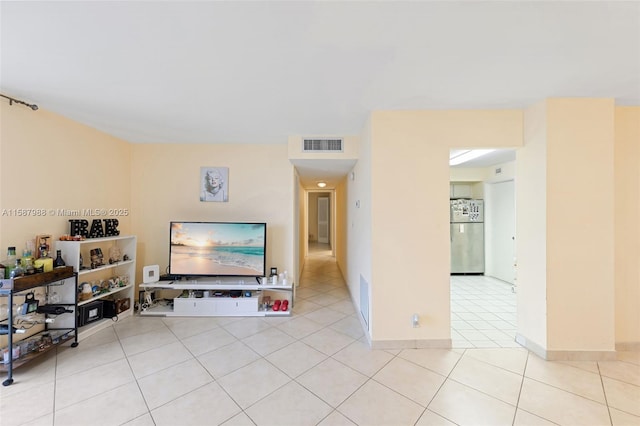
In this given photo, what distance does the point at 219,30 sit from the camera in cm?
135

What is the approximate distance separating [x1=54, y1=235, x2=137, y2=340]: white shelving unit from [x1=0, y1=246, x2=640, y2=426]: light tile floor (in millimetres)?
304

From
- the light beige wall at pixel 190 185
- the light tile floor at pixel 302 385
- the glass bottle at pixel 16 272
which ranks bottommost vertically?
the light tile floor at pixel 302 385

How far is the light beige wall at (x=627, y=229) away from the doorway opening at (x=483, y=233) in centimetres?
121

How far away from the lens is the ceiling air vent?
320cm

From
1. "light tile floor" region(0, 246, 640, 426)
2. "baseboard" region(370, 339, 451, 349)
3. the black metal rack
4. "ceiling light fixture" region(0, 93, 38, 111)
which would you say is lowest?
"light tile floor" region(0, 246, 640, 426)

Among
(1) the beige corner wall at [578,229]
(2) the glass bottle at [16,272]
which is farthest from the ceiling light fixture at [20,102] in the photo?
(1) the beige corner wall at [578,229]

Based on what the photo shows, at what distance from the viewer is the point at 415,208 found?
240cm

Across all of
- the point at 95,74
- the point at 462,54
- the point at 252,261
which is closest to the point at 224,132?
the point at 95,74

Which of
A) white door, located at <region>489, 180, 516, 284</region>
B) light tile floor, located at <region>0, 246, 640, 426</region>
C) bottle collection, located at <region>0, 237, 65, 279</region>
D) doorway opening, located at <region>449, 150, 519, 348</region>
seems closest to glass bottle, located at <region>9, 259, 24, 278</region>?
bottle collection, located at <region>0, 237, 65, 279</region>

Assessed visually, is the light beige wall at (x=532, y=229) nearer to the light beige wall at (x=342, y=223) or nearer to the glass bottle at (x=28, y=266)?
the light beige wall at (x=342, y=223)

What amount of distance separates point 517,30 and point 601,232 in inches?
83.7

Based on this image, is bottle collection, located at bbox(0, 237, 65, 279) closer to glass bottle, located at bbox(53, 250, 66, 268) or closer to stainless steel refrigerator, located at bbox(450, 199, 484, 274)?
glass bottle, located at bbox(53, 250, 66, 268)

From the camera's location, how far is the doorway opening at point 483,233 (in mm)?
3965

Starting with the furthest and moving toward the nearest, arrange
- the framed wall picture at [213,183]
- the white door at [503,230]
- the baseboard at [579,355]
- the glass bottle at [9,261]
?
the white door at [503,230] → the framed wall picture at [213,183] → the baseboard at [579,355] → the glass bottle at [9,261]
